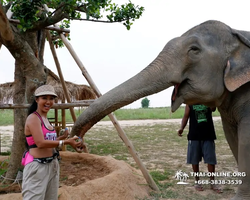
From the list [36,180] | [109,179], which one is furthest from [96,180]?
[36,180]

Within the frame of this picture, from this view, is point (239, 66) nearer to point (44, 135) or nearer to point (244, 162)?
point (244, 162)

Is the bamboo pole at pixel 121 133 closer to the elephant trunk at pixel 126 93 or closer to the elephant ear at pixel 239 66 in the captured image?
the elephant trunk at pixel 126 93

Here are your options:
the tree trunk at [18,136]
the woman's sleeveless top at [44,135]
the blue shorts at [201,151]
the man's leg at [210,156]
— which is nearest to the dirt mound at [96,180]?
the tree trunk at [18,136]

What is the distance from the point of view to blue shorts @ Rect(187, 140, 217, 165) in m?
4.73

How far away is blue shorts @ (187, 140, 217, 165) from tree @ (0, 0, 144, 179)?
2.37 meters

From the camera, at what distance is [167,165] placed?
6.56 meters

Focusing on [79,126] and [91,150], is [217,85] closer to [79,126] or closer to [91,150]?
[79,126]

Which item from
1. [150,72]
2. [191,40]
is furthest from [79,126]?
[191,40]

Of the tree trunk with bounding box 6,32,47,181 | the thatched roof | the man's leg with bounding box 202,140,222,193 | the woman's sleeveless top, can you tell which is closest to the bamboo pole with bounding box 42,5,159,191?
the tree trunk with bounding box 6,32,47,181

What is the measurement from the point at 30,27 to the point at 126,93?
7.44 feet

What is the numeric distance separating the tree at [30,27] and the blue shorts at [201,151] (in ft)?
7.78

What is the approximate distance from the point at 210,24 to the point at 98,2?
2256mm

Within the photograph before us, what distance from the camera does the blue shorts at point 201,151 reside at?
4.73m

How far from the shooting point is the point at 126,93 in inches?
91.1
